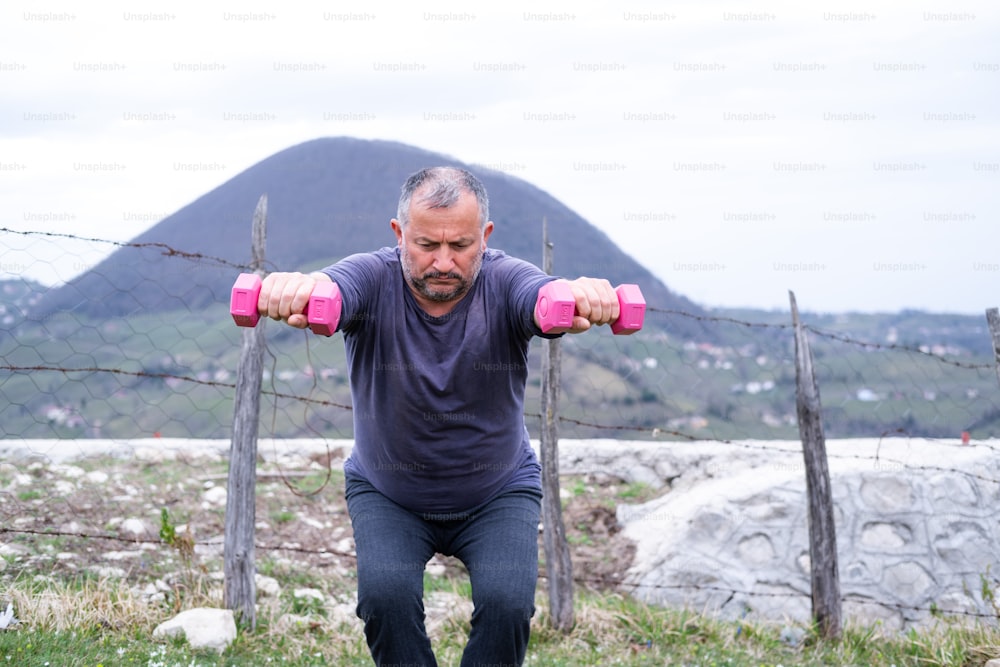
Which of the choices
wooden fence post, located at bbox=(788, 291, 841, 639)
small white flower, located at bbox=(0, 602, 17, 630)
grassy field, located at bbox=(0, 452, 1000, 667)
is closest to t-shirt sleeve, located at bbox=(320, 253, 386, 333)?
grassy field, located at bbox=(0, 452, 1000, 667)

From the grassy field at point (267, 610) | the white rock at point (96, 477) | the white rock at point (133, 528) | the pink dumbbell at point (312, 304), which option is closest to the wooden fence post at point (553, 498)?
the grassy field at point (267, 610)

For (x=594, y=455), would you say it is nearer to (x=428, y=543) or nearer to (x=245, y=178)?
(x=428, y=543)

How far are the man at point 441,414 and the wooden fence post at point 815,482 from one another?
11.8ft

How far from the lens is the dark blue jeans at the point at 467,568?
3346 mm

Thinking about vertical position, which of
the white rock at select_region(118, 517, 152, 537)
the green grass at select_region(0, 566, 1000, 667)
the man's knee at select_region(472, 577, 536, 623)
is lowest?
the green grass at select_region(0, 566, 1000, 667)

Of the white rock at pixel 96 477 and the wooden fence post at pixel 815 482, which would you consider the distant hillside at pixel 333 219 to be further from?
the wooden fence post at pixel 815 482

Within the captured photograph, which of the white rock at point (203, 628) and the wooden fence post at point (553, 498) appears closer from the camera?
the white rock at point (203, 628)

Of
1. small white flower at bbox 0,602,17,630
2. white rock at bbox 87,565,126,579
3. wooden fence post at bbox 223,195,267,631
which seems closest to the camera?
small white flower at bbox 0,602,17,630

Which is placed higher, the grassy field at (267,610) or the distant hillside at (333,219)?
the distant hillside at (333,219)

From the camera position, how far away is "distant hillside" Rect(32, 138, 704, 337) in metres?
16.1

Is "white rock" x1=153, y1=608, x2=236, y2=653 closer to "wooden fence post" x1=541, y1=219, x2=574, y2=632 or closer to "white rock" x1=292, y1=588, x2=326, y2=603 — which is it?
"white rock" x1=292, y1=588, x2=326, y2=603

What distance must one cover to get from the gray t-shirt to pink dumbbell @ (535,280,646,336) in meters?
0.20

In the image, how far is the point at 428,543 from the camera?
361cm

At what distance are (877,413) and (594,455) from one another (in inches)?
130
